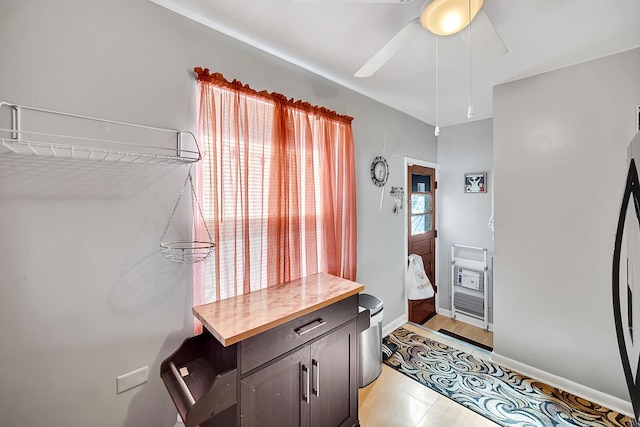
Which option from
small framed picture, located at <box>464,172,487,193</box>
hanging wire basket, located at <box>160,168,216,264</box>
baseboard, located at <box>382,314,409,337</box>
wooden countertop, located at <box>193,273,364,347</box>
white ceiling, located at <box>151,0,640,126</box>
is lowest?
baseboard, located at <box>382,314,409,337</box>

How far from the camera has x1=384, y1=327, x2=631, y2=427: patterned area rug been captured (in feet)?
5.84

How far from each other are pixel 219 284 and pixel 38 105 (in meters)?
1.14

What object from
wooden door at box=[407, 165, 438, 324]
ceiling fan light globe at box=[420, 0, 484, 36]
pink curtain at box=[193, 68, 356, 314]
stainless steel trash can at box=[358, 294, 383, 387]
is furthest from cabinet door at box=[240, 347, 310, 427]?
wooden door at box=[407, 165, 438, 324]

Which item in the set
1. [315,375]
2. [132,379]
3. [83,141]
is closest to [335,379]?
[315,375]

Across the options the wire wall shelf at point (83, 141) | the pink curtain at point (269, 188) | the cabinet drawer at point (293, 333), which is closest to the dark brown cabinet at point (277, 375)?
the cabinet drawer at point (293, 333)

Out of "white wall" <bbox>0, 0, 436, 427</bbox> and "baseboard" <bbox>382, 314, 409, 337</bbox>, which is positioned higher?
→ "white wall" <bbox>0, 0, 436, 427</bbox>

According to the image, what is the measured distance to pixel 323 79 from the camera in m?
2.16

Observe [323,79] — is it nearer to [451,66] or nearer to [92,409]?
[451,66]

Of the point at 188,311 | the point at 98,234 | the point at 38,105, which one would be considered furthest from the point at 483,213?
the point at 38,105

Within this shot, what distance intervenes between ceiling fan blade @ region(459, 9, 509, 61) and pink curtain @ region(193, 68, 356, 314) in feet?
3.55

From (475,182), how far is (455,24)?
2618 millimetres

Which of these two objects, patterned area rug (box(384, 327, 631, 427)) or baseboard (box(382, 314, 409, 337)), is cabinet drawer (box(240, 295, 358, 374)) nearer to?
patterned area rug (box(384, 327, 631, 427))

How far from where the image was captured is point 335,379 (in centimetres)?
155

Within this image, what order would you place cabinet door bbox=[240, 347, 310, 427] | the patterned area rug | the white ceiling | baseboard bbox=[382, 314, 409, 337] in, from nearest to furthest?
1. cabinet door bbox=[240, 347, 310, 427]
2. the white ceiling
3. the patterned area rug
4. baseboard bbox=[382, 314, 409, 337]
